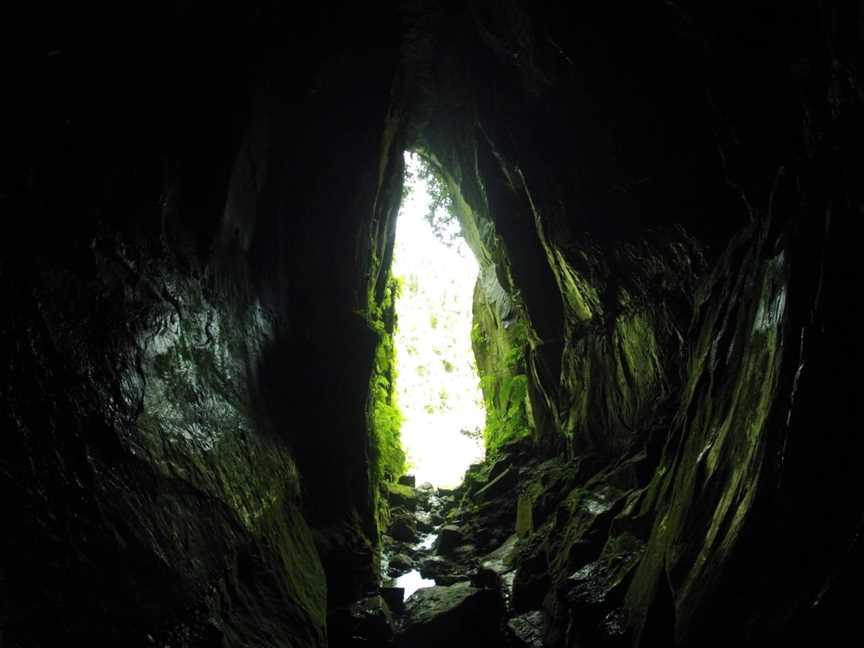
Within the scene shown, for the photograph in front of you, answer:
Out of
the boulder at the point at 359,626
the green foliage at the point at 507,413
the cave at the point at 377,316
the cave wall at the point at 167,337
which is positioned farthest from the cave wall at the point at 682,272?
the cave wall at the point at 167,337

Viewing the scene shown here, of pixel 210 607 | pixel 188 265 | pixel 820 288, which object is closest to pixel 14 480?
pixel 210 607

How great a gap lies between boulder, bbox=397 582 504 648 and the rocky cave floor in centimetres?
1

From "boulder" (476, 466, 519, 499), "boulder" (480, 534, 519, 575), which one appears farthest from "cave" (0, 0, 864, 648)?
"boulder" (476, 466, 519, 499)

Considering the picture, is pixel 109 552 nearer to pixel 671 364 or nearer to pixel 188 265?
pixel 188 265

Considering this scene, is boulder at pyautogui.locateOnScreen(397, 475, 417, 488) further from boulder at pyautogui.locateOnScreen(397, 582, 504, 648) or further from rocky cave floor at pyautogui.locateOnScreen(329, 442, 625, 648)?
boulder at pyautogui.locateOnScreen(397, 582, 504, 648)

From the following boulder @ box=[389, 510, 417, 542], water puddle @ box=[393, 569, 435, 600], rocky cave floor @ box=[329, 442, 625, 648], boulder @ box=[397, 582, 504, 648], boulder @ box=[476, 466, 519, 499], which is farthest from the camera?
boulder @ box=[476, 466, 519, 499]

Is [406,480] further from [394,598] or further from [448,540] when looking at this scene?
[394,598]

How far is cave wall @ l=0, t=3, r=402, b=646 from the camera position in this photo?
2.77 m

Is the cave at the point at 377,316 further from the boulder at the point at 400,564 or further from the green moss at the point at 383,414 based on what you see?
the green moss at the point at 383,414

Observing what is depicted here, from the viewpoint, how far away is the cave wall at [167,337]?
2.77 metres

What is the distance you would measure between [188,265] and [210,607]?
10.1 ft

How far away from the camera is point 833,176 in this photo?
342 centimetres

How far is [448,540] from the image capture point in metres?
11.6

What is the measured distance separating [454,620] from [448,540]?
492 cm
